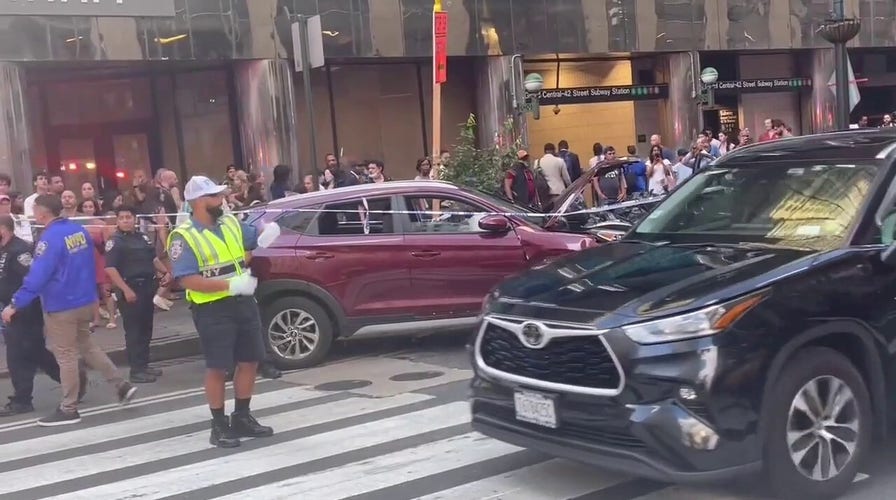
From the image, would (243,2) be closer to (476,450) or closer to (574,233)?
(574,233)

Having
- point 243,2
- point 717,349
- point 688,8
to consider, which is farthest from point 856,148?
point 688,8

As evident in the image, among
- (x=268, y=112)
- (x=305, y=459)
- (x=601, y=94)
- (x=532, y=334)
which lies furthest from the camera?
(x=601, y=94)

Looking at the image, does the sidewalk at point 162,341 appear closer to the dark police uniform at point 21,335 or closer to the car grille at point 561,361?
the dark police uniform at point 21,335

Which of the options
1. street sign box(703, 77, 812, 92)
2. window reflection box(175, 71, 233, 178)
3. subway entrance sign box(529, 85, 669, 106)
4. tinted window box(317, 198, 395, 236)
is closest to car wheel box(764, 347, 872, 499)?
tinted window box(317, 198, 395, 236)

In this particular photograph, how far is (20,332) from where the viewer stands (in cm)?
868

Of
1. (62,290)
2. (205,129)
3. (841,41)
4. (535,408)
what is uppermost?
A: (841,41)

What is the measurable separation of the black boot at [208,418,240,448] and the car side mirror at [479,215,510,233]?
3634 millimetres

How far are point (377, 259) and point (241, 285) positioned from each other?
3.24 m

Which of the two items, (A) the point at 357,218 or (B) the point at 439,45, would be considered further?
(B) the point at 439,45

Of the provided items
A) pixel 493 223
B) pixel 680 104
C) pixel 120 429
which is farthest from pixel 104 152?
pixel 680 104

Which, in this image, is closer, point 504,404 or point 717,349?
point 717,349

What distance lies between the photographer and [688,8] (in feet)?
83.2

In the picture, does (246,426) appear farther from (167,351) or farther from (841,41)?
(841,41)

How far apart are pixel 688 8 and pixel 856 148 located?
20.4 m
